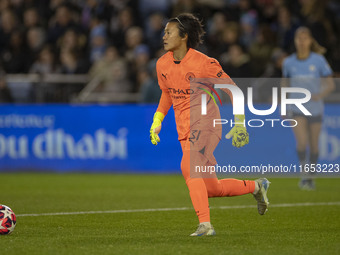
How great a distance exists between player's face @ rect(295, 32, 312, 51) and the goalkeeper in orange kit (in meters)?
5.23

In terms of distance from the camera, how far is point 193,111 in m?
7.64

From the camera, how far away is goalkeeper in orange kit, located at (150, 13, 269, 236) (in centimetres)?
746

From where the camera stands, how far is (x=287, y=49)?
1664 cm

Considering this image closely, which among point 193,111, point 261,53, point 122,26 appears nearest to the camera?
point 193,111

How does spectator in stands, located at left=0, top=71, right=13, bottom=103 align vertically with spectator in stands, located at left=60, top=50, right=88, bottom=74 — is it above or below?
below

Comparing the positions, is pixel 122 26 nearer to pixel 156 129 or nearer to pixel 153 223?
pixel 153 223

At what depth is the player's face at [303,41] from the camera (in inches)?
505

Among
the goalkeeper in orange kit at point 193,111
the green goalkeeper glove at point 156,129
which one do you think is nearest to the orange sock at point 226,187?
the goalkeeper in orange kit at point 193,111

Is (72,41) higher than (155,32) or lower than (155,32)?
lower

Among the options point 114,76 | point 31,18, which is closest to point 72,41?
point 31,18

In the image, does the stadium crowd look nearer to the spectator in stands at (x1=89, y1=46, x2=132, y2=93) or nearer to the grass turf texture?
the spectator in stands at (x1=89, y1=46, x2=132, y2=93)

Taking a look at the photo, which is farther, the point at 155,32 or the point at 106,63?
the point at 155,32

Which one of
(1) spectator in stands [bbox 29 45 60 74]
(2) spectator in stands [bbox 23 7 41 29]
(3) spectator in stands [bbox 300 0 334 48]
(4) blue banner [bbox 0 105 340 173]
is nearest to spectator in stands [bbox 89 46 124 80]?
(1) spectator in stands [bbox 29 45 60 74]

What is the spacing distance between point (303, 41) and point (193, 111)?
5.71m
